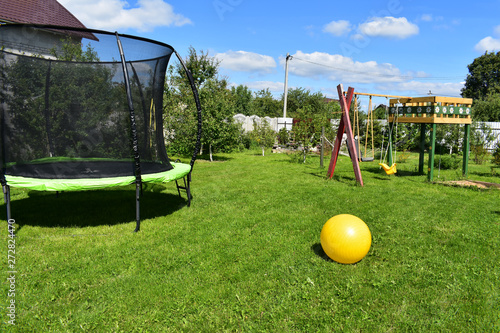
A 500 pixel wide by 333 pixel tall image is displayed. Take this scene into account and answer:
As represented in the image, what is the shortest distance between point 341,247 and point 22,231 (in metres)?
3.98

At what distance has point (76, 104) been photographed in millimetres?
4562

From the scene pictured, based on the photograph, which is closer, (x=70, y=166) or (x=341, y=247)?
(x=341, y=247)

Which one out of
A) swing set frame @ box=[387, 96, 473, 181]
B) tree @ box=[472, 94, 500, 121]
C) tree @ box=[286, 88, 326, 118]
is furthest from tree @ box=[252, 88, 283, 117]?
swing set frame @ box=[387, 96, 473, 181]

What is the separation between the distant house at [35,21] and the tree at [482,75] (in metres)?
39.2

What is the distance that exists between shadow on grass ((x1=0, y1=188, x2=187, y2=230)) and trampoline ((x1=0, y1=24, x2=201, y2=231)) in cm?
79

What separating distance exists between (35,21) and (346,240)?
45.6 ft

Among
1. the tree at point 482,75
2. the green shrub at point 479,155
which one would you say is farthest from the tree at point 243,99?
the tree at point 482,75

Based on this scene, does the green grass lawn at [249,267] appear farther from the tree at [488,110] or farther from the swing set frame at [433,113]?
the tree at [488,110]

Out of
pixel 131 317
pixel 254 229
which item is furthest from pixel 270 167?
pixel 131 317

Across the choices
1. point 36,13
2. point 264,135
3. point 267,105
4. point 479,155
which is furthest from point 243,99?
point 479,155

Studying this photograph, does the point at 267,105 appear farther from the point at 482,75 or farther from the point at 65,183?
the point at 65,183

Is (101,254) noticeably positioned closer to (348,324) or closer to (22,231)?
(22,231)

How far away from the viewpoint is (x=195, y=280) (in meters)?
2.82

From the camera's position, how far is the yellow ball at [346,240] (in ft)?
9.79
